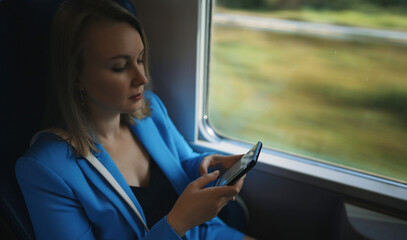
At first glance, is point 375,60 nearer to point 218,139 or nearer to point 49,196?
point 218,139

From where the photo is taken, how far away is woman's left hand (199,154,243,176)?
1159 millimetres

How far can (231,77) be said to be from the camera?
1.67 meters

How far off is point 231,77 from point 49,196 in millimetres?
1110

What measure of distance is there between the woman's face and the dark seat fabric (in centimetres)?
14

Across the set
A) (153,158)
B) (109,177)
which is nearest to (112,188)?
(109,177)

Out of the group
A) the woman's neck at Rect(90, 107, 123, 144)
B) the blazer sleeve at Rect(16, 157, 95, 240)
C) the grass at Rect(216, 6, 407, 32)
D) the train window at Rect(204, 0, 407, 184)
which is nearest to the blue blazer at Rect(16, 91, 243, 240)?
the blazer sleeve at Rect(16, 157, 95, 240)

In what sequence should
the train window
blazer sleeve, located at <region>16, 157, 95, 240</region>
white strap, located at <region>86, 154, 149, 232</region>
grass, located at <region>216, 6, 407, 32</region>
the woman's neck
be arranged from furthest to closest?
the train window < grass, located at <region>216, 6, 407, 32</region> < the woman's neck < white strap, located at <region>86, 154, 149, 232</region> < blazer sleeve, located at <region>16, 157, 95, 240</region>

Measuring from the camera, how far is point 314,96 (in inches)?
60.9

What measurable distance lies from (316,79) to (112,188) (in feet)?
3.67

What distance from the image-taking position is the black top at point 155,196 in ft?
3.50

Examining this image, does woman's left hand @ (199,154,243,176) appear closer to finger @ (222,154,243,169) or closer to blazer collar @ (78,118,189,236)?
finger @ (222,154,243,169)

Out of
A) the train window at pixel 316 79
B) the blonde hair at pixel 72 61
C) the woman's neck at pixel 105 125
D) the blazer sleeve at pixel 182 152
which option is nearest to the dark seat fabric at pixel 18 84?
the blonde hair at pixel 72 61

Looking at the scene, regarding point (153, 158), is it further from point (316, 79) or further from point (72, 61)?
point (316, 79)

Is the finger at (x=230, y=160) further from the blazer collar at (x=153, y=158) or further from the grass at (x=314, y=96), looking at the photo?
the grass at (x=314, y=96)
